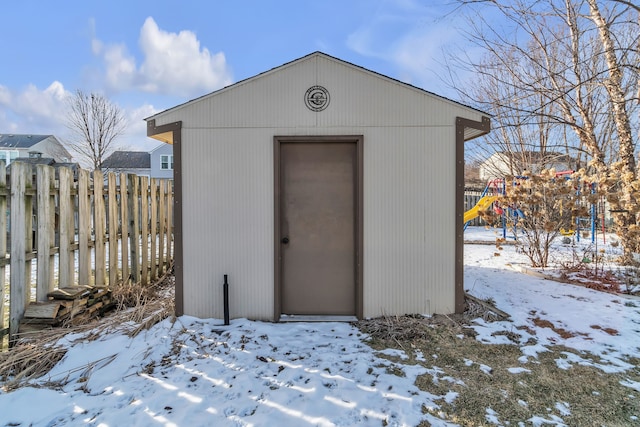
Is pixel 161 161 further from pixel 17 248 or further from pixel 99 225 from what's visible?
pixel 17 248

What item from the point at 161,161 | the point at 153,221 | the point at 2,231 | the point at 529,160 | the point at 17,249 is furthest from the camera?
the point at 161,161

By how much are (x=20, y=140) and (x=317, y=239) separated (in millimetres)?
35363

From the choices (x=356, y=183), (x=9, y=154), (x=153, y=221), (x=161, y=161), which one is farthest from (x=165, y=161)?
(x=356, y=183)

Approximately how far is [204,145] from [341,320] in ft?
8.88

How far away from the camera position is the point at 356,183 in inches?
161

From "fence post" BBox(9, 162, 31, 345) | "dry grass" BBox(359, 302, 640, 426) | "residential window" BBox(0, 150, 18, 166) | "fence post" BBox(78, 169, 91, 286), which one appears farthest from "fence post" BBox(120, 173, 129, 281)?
"residential window" BBox(0, 150, 18, 166)

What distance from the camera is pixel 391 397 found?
2.46 meters

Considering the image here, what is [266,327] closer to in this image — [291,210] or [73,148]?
[291,210]

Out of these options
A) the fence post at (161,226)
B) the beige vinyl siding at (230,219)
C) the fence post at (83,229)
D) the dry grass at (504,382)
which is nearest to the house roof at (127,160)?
the fence post at (161,226)

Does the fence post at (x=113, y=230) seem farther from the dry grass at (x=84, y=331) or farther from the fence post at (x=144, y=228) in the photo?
the fence post at (x=144, y=228)

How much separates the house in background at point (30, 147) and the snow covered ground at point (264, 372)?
29685 mm

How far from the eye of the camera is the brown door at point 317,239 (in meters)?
4.16

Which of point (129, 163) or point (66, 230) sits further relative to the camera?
point (129, 163)

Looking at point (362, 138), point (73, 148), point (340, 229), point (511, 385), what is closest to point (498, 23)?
point (362, 138)
